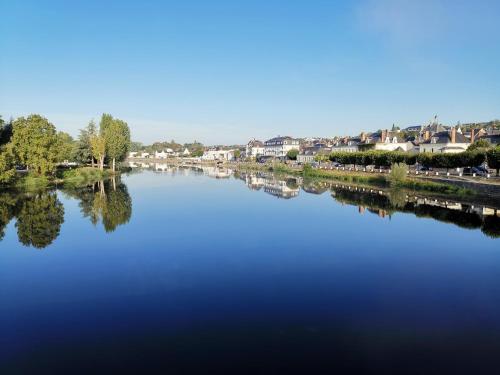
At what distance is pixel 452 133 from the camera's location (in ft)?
205

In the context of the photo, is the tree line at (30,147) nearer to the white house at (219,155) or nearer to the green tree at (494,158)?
the green tree at (494,158)

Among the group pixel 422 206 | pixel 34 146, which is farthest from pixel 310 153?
pixel 34 146

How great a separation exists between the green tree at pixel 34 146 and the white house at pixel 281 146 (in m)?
78.5

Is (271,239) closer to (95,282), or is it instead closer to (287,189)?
(95,282)

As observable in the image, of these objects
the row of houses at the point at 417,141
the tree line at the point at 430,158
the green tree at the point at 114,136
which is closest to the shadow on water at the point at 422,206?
the tree line at the point at 430,158

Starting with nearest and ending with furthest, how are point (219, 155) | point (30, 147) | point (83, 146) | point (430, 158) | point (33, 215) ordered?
point (33, 215) → point (30, 147) → point (430, 158) → point (83, 146) → point (219, 155)

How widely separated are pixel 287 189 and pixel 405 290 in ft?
106

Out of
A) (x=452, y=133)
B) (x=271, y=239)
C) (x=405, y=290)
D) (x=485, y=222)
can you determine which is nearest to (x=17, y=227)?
(x=271, y=239)

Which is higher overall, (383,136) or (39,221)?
(383,136)

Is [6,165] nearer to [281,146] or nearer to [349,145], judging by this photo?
[349,145]

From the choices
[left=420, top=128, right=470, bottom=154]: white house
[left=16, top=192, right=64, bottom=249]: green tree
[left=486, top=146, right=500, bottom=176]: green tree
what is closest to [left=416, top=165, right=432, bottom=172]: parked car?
Answer: [left=486, top=146, right=500, bottom=176]: green tree

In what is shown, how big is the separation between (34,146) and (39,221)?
67.1 ft

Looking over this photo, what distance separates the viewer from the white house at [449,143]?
61.3m

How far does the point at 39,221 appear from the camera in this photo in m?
21.4
